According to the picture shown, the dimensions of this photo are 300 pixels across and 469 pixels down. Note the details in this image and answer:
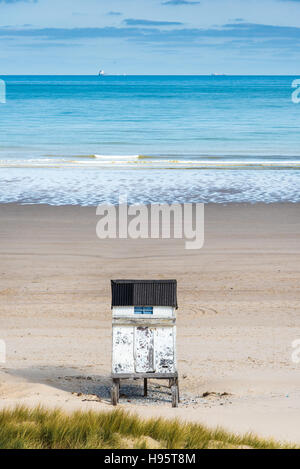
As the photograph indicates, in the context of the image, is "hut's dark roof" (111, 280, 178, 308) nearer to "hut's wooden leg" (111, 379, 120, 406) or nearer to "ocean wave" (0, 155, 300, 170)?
"hut's wooden leg" (111, 379, 120, 406)

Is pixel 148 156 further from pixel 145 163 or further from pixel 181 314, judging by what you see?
pixel 181 314

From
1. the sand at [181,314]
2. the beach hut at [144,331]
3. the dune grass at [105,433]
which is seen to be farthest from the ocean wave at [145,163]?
the dune grass at [105,433]

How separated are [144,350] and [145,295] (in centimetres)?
53

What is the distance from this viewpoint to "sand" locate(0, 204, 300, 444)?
7.64 meters

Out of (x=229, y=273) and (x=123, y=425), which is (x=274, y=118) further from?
(x=123, y=425)

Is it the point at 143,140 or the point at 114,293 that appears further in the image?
the point at 143,140

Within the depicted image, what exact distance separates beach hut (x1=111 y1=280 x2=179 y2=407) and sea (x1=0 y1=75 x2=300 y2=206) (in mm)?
12738

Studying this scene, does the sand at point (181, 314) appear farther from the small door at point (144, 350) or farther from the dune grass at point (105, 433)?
the dune grass at point (105, 433)

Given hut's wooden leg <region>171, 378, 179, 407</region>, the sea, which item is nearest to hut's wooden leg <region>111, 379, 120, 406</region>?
hut's wooden leg <region>171, 378, 179, 407</region>

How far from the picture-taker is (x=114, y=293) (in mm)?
7480

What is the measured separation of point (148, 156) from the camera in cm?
3450

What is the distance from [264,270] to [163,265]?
1.73 meters

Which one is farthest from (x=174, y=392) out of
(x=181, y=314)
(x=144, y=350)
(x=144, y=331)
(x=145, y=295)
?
(x=181, y=314)
